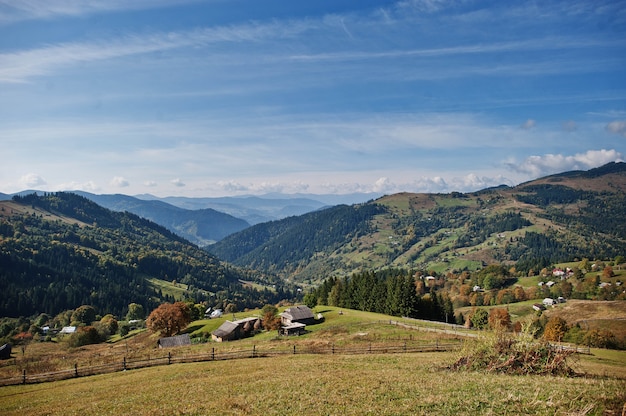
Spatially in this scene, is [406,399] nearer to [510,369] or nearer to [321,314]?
[510,369]

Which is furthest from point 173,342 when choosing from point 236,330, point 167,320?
point 167,320

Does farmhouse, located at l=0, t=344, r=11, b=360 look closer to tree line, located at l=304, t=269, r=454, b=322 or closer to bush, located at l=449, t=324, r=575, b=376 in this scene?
tree line, located at l=304, t=269, r=454, b=322

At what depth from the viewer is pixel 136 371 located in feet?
129

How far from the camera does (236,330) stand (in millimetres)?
74625

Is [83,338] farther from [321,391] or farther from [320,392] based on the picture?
[320,392]

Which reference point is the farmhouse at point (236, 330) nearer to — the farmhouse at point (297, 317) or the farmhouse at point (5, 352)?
the farmhouse at point (297, 317)

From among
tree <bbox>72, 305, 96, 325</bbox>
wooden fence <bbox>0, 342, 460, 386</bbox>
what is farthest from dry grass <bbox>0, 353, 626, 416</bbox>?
tree <bbox>72, 305, 96, 325</bbox>

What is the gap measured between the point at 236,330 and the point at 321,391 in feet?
181

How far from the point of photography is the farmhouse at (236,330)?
72625mm

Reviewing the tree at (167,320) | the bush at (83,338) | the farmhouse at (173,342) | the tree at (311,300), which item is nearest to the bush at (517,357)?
the farmhouse at (173,342)

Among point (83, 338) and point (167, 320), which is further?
point (83, 338)

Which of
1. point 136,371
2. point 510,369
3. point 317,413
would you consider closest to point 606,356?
point 510,369

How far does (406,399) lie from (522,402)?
569cm

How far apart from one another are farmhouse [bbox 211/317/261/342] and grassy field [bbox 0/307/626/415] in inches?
1272
